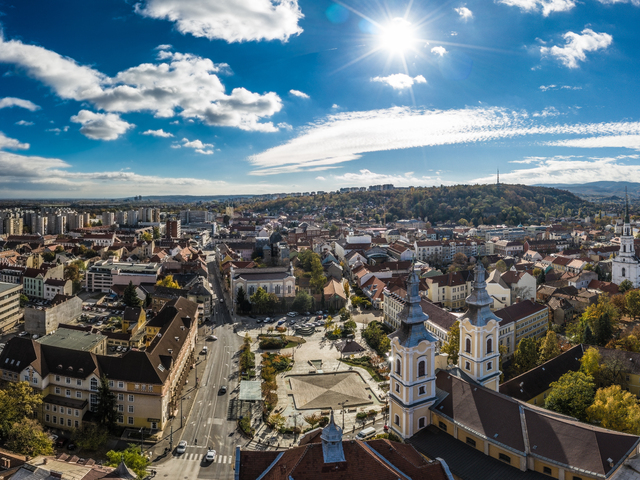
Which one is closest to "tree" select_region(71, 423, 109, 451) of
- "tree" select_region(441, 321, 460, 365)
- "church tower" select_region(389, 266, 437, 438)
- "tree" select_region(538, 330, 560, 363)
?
"church tower" select_region(389, 266, 437, 438)

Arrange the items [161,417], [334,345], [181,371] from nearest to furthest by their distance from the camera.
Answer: [161,417]
[181,371]
[334,345]

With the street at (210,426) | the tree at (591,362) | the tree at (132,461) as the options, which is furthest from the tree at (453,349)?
the tree at (132,461)

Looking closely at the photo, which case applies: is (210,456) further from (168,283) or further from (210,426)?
(168,283)

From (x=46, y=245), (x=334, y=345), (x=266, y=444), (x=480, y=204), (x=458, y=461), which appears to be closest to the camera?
(x=458, y=461)

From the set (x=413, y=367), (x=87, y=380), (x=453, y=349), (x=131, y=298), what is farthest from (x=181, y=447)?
(x=131, y=298)

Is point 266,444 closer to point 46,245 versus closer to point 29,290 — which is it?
point 29,290

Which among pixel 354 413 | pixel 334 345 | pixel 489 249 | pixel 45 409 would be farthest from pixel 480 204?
pixel 45 409
